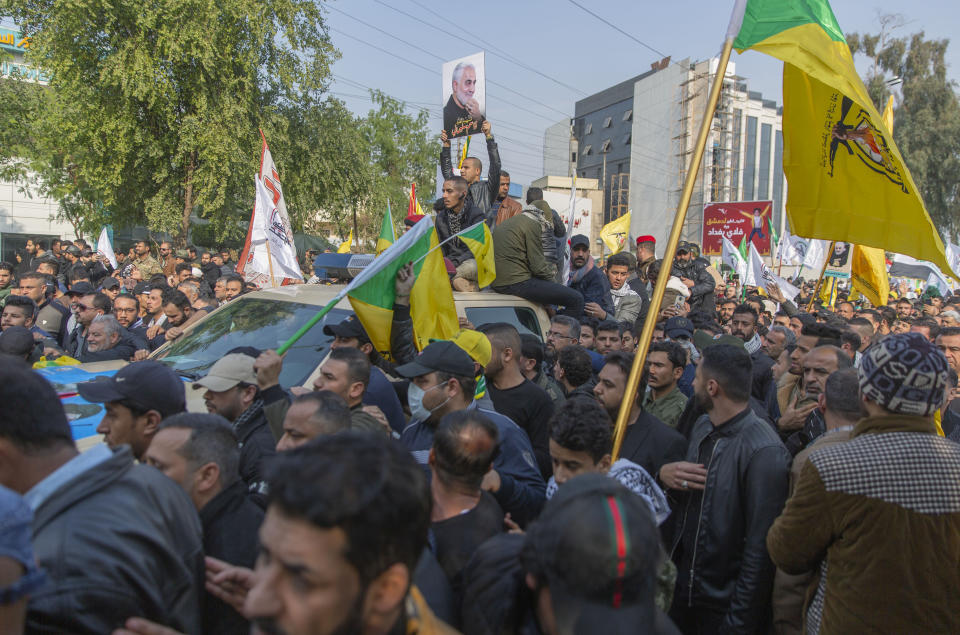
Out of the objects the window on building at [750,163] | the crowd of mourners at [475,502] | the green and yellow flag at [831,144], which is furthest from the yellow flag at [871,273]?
the window on building at [750,163]

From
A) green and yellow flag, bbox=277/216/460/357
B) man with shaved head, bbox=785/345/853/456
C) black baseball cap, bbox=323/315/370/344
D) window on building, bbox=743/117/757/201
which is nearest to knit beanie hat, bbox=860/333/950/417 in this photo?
man with shaved head, bbox=785/345/853/456

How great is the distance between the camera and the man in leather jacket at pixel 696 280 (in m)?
9.12

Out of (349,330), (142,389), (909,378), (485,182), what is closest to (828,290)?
(485,182)

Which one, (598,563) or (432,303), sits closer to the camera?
(598,563)

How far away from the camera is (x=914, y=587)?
212 cm

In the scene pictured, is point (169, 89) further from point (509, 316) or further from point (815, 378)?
point (815, 378)

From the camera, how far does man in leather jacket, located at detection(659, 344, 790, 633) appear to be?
9.13 feet

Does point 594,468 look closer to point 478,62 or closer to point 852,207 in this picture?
point 852,207

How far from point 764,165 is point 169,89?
44232 millimetres

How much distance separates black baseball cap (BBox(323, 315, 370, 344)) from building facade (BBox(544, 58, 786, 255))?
41656 millimetres

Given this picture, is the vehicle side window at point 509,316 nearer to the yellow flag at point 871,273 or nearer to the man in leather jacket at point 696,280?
A: the man in leather jacket at point 696,280

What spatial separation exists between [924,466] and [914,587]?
39cm

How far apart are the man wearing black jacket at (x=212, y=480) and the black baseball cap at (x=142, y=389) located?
0.51 metres

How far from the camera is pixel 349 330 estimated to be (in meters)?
4.34
